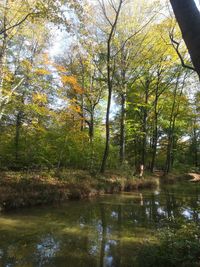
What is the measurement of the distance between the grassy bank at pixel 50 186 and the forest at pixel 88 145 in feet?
0.17

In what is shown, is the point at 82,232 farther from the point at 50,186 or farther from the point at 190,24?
the point at 190,24

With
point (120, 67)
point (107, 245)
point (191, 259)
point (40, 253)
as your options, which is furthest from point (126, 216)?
point (120, 67)

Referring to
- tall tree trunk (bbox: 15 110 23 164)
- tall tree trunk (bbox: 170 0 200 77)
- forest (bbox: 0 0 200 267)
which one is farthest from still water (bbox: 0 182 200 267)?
tall tree trunk (bbox: 15 110 23 164)

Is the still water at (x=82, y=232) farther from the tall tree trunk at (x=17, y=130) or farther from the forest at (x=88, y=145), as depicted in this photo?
the tall tree trunk at (x=17, y=130)

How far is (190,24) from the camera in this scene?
3715mm

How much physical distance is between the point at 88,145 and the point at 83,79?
886 cm

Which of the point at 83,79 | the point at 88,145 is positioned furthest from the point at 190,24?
the point at 83,79

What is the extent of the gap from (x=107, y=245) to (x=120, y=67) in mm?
16150

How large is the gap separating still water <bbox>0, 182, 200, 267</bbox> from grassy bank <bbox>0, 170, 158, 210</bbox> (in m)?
0.64

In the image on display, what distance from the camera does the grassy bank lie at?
1103cm

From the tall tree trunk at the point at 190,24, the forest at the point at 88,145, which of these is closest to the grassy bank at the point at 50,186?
the forest at the point at 88,145

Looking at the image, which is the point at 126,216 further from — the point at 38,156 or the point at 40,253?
the point at 38,156

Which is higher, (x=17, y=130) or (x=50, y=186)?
(x=17, y=130)

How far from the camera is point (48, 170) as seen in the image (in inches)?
593
